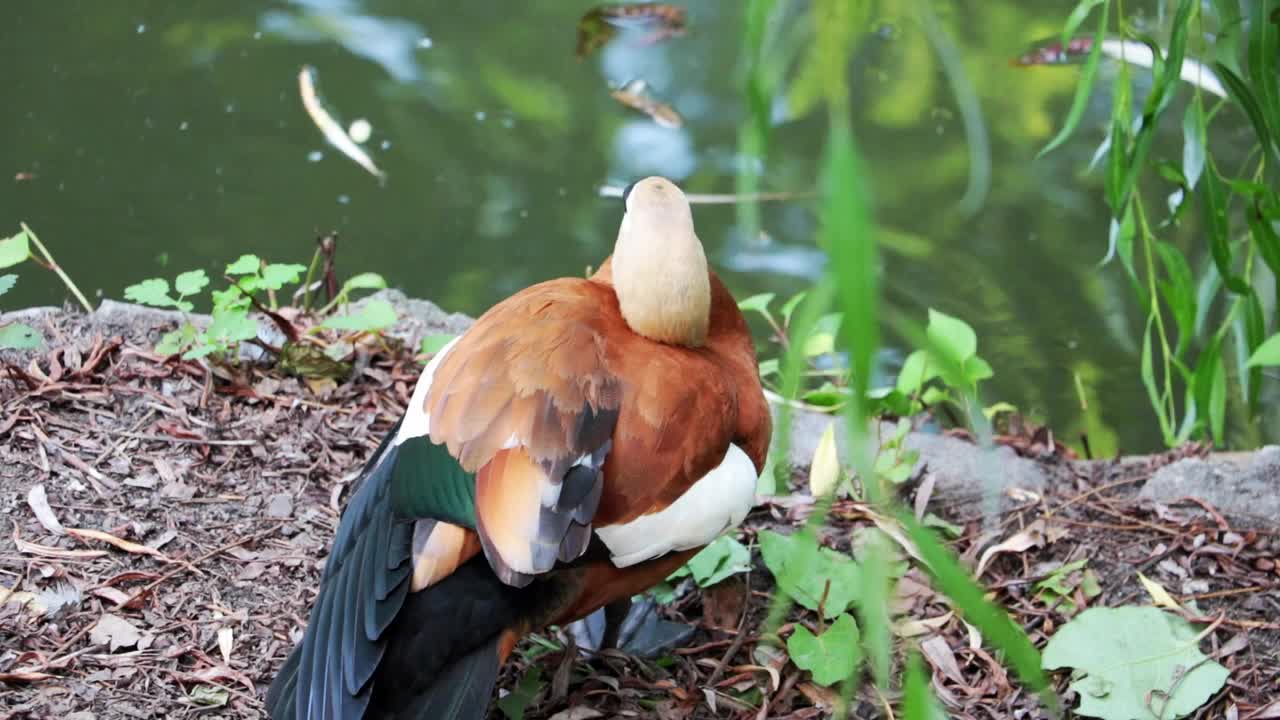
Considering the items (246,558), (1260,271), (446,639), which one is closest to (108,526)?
(246,558)

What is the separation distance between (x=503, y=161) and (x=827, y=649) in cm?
348

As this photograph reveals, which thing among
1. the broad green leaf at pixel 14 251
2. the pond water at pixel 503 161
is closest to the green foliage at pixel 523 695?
the broad green leaf at pixel 14 251

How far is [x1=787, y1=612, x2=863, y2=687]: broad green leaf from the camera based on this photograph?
104 inches

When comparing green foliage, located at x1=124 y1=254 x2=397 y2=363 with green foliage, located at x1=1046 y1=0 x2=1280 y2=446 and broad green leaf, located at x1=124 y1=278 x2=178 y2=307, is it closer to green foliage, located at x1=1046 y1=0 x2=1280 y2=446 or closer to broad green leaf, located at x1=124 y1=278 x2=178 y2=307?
broad green leaf, located at x1=124 y1=278 x2=178 y2=307

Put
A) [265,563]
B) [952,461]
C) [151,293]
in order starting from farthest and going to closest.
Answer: [952,461], [151,293], [265,563]

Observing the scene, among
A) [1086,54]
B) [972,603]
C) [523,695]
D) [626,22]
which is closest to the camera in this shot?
[972,603]

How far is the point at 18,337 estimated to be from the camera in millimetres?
3078

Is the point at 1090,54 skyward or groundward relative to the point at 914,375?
skyward

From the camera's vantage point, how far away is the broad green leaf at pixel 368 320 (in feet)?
10.9

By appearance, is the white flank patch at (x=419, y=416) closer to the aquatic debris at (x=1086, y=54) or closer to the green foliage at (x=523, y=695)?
the green foliage at (x=523, y=695)

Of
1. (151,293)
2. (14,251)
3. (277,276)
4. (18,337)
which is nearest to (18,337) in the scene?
(18,337)

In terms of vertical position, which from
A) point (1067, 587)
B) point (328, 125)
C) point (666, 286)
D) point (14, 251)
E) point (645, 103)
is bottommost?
point (328, 125)

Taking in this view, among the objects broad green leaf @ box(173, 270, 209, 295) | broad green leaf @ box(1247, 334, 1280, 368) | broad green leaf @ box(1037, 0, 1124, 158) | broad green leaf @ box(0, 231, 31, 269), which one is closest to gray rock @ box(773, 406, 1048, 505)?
broad green leaf @ box(1247, 334, 1280, 368)

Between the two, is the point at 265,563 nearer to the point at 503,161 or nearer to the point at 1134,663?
the point at 1134,663
